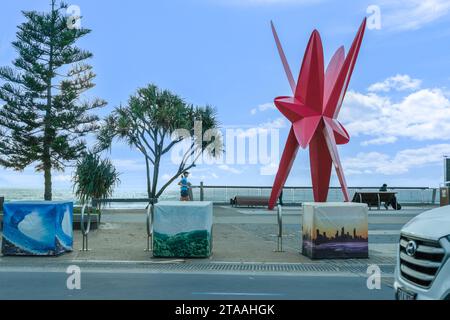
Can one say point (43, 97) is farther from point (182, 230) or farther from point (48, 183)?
point (182, 230)

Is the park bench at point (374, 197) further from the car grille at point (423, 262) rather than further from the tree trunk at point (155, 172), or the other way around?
the car grille at point (423, 262)

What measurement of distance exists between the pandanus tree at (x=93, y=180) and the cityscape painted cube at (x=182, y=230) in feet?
40.5

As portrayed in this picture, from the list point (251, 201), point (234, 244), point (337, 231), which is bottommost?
point (234, 244)

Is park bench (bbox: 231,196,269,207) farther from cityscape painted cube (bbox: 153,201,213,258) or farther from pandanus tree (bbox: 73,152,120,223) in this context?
cityscape painted cube (bbox: 153,201,213,258)

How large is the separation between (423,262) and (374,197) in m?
25.1

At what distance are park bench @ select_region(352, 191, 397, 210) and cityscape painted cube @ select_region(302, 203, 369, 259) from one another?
687 inches

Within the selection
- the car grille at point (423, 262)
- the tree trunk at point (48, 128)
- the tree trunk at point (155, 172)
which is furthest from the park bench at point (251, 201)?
the car grille at point (423, 262)

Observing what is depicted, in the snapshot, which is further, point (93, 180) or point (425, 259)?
point (93, 180)

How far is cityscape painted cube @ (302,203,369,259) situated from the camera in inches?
421

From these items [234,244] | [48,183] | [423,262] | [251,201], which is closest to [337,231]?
[234,244]

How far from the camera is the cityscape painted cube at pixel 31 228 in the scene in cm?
1114

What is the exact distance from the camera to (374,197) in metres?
28.5

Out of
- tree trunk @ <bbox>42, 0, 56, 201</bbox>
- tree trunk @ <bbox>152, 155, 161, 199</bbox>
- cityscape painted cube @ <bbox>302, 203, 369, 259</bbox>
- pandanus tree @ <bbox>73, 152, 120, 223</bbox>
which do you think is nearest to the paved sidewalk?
cityscape painted cube @ <bbox>302, 203, 369, 259</bbox>

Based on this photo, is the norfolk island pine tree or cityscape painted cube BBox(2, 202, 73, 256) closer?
cityscape painted cube BBox(2, 202, 73, 256)
